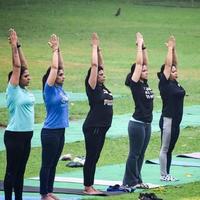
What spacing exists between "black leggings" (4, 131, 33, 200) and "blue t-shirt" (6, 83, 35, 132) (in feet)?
0.25

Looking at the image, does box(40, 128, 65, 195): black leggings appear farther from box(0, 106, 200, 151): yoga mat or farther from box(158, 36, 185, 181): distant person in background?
box(0, 106, 200, 151): yoga mat

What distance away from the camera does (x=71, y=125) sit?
2436 cm

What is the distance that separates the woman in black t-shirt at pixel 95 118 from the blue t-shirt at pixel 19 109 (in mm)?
1492

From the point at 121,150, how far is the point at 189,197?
5.38 m

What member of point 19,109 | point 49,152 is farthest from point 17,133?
point 49,152

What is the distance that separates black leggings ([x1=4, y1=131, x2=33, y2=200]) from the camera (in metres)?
13.8

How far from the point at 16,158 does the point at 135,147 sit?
7.95 ft

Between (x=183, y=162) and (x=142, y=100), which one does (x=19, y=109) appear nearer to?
(x=142, y=100)

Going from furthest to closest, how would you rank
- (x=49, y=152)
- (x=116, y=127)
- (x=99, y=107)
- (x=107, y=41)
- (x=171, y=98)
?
1. (x=107, y=41)
2. (x=116, y=127)
3. (x=171, y=98)
4. (x=99, y=107)
5. (x=49, y=152)

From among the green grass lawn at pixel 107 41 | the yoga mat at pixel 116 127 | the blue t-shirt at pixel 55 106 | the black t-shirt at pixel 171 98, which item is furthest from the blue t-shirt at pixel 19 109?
the yoga mat at pixel 116 127

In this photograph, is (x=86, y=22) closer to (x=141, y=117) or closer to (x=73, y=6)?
(x=73, y=6)

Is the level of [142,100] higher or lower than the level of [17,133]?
higher

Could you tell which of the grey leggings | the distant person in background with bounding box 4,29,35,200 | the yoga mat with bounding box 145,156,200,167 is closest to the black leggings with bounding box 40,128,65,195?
the distant person in background with bounding box 4,29,35,200

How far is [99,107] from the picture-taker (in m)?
15.3
